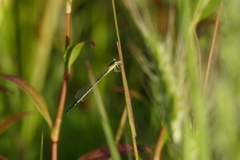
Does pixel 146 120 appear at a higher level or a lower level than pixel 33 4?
lower

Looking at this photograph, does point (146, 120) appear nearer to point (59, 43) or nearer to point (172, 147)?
point (59, 43)

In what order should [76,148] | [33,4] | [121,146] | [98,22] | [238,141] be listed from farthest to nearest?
[98,22] < [33,4] < [76,148] < [121,146] < [238,141]

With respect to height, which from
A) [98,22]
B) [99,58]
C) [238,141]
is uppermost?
[98,22]

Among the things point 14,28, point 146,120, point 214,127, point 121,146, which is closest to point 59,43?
point 14,28

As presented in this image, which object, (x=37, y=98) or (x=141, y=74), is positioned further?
(x=141, y=74)

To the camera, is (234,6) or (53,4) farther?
(53,4)

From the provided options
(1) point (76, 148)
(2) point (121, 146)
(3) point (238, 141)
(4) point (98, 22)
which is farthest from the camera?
(4) point (98, 22)

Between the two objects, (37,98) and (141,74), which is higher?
(141,74)
